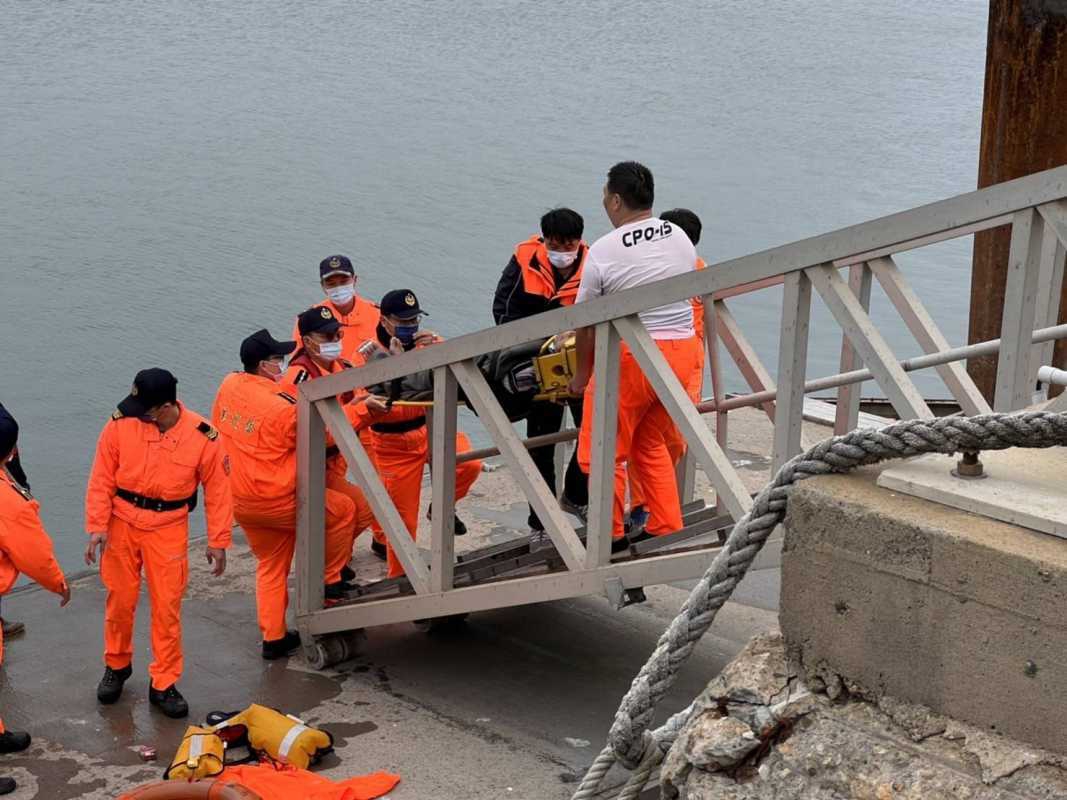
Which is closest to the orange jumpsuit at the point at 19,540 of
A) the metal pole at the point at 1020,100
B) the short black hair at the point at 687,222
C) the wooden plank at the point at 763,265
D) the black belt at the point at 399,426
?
the wooden plank at the point at 763,265

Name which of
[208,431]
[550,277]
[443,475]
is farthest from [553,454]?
[208,431]

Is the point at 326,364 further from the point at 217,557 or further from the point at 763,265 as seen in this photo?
the point at 763,265

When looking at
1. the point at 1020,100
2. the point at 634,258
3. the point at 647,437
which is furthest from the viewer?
the point at 1020,100

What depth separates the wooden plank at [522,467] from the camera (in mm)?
5309

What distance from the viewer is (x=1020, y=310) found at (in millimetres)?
4121

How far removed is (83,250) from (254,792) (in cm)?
1189

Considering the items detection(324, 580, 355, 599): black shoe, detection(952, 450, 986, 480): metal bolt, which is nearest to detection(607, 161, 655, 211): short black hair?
detection(324, 580, 355, 599): black shoe

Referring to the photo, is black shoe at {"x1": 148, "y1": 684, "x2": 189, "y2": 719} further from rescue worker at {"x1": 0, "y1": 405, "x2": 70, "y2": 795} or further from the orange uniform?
the orange uniform

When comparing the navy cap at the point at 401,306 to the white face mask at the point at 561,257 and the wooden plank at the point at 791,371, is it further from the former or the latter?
the wooden plank at the point at 791,371

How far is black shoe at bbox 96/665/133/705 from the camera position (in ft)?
20.0

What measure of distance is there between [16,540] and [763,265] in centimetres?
320

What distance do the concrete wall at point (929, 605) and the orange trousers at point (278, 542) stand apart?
4.22 meters

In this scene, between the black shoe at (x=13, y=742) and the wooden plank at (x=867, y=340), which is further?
the black shoe at (x=13, y=742)

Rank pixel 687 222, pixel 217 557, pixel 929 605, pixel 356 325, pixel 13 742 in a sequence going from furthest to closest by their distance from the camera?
pixel 356 325 < pixel 687 222 < pixel 217 557 < pixel 13 742 < pixel 929 605
